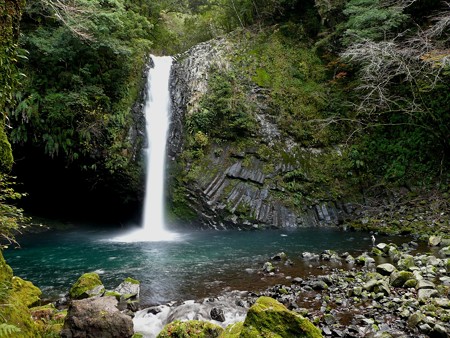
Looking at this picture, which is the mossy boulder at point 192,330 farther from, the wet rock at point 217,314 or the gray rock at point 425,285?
the gray rock at point 425,285

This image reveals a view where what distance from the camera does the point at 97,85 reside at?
44.3 ft

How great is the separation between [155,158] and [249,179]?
432cm

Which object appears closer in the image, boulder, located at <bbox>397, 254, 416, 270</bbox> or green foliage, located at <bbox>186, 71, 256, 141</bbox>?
boulder, located at <bbox>397, 254, 416, 270</bbox>

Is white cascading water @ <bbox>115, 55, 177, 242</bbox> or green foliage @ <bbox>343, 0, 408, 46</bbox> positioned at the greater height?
green foliage @ <bbox>343, 0, 408, 46</bbox>

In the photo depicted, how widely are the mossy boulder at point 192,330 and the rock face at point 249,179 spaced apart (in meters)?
8.94

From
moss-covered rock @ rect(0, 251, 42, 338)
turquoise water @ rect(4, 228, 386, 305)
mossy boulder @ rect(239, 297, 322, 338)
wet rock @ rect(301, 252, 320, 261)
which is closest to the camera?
moss-covered rock @ rect(0, 251, 42, 338)

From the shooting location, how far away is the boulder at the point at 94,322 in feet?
13.7

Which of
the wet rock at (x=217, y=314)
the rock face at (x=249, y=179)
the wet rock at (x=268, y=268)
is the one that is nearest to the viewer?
the wet rock at (x=217, y=314)

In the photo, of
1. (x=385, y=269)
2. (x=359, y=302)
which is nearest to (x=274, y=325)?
(x=359, y=302)

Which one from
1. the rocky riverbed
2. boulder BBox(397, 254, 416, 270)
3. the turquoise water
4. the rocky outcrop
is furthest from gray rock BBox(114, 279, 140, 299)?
boulder BBox(397, 254, 416, 270)

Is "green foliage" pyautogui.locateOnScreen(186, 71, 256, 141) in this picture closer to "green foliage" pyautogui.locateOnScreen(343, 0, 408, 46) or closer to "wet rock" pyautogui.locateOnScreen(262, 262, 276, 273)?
"green foliage" pyautogui.locateOnScreen(343, 0, 408, 46)

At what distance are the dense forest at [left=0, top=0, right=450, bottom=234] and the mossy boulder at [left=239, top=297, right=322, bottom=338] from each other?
32.4 feet

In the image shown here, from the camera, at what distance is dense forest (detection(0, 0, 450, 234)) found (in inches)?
471

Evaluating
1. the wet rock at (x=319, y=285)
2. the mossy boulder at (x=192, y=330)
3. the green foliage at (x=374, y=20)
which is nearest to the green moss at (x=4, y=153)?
the mossy boulder at (x=192, y=330)
